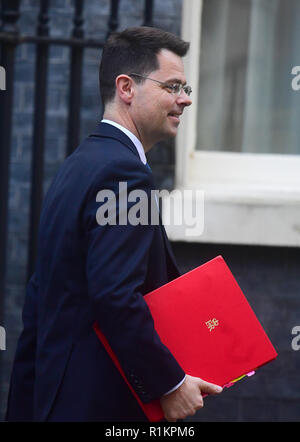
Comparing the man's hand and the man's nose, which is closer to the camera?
the man's hand

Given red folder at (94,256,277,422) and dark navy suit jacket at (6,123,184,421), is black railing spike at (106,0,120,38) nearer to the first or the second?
dark navy suit jacket at (6,123,184,421)

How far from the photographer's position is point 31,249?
408cm

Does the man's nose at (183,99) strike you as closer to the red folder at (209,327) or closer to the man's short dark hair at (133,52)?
the man's short dark hair at (133,52)

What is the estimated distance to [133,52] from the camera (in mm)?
2539

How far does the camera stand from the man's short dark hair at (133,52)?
8.29 ft

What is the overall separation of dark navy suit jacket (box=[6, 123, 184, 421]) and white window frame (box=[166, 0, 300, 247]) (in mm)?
1718

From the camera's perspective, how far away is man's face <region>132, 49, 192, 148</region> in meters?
2.51

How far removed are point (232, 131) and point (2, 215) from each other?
1.61m

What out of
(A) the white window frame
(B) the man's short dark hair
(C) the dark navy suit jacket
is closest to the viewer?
(C) the dark navy suit jacket

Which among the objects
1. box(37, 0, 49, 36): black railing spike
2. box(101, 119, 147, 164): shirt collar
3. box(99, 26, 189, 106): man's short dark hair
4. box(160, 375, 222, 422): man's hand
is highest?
box(37, 0, 49, 36): black railing spike

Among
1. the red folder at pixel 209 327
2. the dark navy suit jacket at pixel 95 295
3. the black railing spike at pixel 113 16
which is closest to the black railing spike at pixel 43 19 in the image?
the black railing spike at pixel 113 16

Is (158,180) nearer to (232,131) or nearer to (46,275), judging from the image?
(232,131)

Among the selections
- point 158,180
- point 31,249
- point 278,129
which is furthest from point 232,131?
point 31,249

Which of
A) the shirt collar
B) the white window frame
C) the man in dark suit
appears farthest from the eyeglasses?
the white window frame
